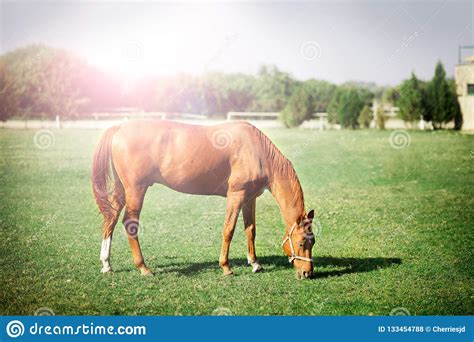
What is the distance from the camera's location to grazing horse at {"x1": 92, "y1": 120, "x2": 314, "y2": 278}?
5.79 metres

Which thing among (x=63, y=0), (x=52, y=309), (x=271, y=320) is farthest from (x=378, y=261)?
(x=63, y=0)

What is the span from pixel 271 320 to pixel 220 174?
5.85ft

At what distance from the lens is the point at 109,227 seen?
5.83 m

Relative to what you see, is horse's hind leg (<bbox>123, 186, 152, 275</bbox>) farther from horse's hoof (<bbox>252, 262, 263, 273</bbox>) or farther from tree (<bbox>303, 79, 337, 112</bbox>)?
tree (<bbox>303, 79, 337, 112</bbox>)

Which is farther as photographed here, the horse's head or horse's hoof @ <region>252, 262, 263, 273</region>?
horse's hoof @ <region>252, 262, 263, 273</region>

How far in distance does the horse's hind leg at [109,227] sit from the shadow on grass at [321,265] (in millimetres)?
698

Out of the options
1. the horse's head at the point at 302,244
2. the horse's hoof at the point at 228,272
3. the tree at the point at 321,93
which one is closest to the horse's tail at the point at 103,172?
the horse's hoof at the point at 228,272

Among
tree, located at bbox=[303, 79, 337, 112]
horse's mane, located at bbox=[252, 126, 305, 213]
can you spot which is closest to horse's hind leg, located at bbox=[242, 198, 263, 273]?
horse's mane, located at bbox=[252, 126, 305, 213]

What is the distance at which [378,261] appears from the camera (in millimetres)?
6641

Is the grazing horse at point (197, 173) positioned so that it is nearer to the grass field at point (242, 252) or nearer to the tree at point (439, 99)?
the grass field at point (242, 252)

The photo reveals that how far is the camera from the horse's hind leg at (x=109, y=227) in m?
5.84

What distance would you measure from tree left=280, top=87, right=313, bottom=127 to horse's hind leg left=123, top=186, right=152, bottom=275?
23.5 metres

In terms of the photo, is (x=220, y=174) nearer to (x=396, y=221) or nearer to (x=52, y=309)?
(x=52, y=309)

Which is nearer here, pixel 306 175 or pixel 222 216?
pixel 222 216
